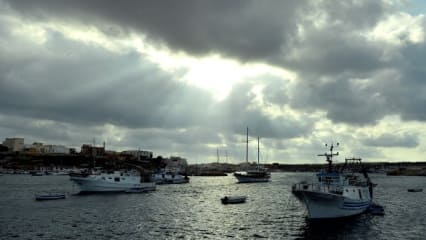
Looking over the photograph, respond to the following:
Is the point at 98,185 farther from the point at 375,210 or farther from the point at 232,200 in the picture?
the point at 375,210

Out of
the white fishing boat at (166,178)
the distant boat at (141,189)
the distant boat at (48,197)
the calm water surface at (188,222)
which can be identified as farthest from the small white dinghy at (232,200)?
the white fishing boat at (166,178)

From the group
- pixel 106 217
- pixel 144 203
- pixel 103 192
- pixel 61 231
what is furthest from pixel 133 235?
pixel 103 192

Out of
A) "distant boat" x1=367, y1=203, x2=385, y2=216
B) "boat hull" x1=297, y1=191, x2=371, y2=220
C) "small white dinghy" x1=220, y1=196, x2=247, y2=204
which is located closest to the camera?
"boat hull" x1=297, y1=191, x2=371, y2=220

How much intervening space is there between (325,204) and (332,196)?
1.35 m

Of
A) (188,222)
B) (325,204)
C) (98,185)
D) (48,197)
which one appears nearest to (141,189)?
(98,185)

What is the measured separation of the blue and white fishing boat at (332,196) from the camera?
5366 cm

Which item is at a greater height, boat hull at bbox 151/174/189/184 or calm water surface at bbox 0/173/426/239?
boat hull at bbox 151/174/189/184

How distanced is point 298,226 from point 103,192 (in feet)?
201

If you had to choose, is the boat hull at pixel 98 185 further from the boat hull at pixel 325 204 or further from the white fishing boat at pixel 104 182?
Result: the boat hull at pixel 325 204

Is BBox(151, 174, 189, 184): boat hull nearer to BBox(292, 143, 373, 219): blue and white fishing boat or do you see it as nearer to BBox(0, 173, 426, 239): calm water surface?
BBox(0, 173, 426, 239): calm water surface

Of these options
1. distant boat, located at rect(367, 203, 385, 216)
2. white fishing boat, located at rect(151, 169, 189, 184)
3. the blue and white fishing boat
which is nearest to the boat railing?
the blue and white fishing boat

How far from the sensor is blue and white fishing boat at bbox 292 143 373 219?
53656mm

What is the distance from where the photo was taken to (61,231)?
4869 centimetres

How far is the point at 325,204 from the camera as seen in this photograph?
54.0 metres
